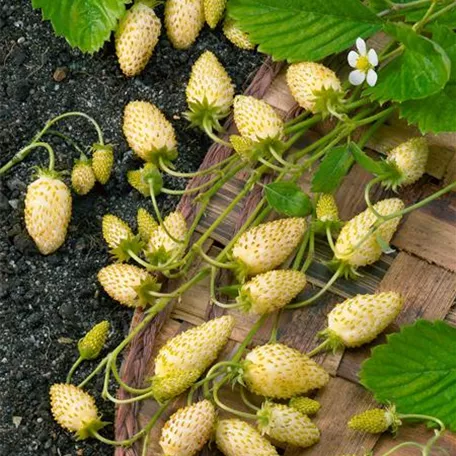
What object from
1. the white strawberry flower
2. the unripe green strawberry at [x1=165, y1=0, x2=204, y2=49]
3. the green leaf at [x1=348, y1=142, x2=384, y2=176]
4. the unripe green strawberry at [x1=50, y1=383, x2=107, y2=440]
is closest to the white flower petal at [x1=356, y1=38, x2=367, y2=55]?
the white strawberry flower

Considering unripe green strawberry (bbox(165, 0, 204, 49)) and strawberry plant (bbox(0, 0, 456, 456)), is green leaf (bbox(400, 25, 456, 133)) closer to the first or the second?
strawberry plant (bbox(0, 0, 456, 456))

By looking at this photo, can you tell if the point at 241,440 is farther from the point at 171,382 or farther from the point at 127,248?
the point at 127,248

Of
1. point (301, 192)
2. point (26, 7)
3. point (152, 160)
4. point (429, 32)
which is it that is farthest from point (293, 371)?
point (26, 7)

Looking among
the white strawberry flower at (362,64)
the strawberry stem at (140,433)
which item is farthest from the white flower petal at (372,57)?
the strawberry stem at (140,433)

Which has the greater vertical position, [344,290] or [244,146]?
[244,146]

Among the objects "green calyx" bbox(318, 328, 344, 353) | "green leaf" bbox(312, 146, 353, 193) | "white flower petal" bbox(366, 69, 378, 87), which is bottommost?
"green calyx" bbox(318, 328, 344, 353)

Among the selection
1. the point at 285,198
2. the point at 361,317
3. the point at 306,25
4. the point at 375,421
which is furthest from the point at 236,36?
the point at 375,421
